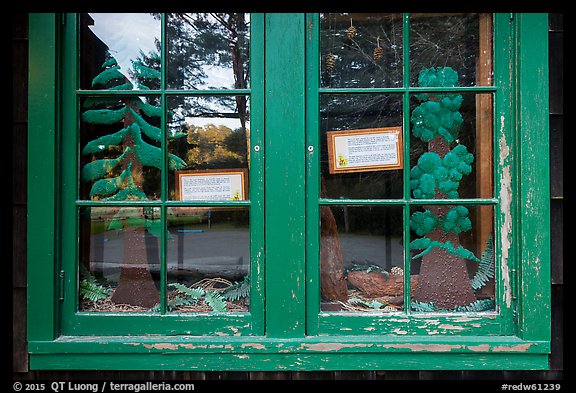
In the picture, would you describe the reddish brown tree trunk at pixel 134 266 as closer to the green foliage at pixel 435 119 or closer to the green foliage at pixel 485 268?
the green foliage at pixel 435 119

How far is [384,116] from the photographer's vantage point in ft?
5.99

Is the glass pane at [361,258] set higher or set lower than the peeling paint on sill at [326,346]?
higher

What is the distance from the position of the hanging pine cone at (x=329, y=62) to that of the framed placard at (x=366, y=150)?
0.97 ft

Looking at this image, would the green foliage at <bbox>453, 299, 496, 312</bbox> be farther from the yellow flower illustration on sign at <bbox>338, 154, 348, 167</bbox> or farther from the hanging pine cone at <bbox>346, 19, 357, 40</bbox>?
the hanging pine cone at <bbox>346, 19, 357, 40</bbox>

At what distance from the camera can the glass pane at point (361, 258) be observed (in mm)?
1800

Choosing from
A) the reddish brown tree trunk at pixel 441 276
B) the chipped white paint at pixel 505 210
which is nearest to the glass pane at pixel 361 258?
the reddish brown tree trunk at pixel 441 276

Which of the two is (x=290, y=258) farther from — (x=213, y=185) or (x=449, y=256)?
(x=449, y=256)

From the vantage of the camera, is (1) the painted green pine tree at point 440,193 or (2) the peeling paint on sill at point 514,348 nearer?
(2) the peeling paint on sill at point 514,348

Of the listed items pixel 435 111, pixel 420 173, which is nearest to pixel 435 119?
pixel 435 111

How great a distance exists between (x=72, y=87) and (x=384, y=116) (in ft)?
4.60

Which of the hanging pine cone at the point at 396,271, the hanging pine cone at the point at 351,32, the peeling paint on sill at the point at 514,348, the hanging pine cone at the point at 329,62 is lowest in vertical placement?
the peeling paint on sill at the point at 514,348

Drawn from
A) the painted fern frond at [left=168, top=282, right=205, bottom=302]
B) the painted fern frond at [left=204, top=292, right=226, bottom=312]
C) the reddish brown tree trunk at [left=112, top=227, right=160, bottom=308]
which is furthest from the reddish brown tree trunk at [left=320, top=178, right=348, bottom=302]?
the reddish brown tree trunk at [left=112, top=227, right=160, bottom=308]

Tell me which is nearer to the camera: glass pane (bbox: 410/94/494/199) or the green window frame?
the green window frame

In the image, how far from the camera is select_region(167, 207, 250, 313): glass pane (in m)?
1.80
